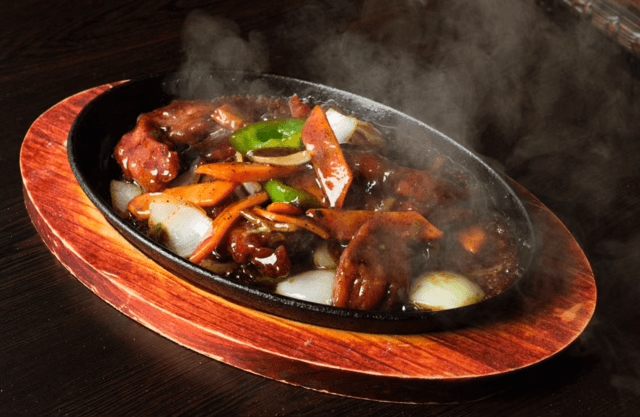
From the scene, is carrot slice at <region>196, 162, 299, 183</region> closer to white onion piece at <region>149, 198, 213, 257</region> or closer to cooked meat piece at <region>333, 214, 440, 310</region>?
white onion piece at <region>149, 198, 213, 257</region>

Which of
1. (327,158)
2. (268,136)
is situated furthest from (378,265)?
(268,136)

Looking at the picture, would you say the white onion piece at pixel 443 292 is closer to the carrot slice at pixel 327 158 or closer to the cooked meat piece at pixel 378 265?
the cooked meat piece at pixel 378 265

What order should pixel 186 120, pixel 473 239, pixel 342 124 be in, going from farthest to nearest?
pixel 186 120, pixel 342 124, pixel 473 239

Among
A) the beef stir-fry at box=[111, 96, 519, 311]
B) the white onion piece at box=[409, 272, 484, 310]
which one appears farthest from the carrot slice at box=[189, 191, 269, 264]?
the white onion piece at box=[409, 272, 484, 310]

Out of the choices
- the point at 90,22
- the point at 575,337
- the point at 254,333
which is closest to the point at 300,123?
the point at 254,333

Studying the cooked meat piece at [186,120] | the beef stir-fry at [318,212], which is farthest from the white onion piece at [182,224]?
the cooked meat piece at [186,120]

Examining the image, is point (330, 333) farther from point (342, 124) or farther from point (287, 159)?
point (342, 124)
